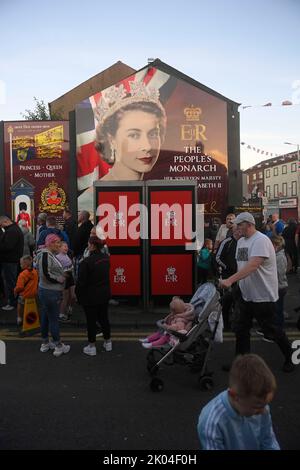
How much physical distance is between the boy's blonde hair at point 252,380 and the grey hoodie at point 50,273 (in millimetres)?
4098

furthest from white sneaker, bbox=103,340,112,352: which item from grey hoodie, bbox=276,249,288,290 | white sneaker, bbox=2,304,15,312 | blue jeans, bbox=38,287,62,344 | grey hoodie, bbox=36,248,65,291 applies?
white sneaker, bbox=2,304,15,312

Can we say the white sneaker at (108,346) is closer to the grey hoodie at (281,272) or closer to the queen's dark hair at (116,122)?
the grey hoodie at (281,272)

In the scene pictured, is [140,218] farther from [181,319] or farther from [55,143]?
[55,143]

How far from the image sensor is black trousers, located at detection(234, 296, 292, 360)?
16.6 feet

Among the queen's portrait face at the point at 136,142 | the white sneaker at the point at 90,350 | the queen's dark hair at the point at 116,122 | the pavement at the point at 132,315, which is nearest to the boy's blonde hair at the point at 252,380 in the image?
the white sneaker at the point at 90,350

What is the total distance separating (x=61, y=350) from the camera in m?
5.89

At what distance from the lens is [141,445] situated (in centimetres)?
351

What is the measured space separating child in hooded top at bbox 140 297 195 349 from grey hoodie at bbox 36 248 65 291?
1541mm

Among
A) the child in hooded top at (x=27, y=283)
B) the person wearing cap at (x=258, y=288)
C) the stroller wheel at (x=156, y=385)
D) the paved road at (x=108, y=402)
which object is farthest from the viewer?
the child in hooded top at (x=27, y=283)

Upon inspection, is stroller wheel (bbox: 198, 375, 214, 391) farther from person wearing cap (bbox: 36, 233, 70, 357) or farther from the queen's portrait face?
the queen's portrait face

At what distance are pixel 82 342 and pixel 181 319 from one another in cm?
207

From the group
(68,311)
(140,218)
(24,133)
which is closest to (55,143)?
A: (24,133)

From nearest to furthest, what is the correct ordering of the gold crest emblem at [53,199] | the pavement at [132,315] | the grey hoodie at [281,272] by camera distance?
the grey hoodie at [281,272]
the pavement at [132,315]
the gold crest emblem at [53,199]

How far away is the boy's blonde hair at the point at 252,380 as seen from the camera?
207 centimetres
